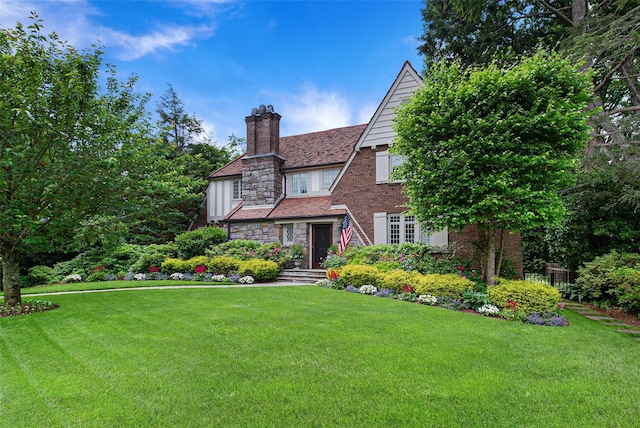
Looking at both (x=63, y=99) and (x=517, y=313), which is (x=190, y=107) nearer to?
(x=63, y=99)

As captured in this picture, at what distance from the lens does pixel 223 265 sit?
1366cm

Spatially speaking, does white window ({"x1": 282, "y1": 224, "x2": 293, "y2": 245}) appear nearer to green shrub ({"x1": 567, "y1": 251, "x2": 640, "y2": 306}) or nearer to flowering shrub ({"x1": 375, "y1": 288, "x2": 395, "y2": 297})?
flowering shrub ({"x1": 375, "y1": 288, "x2": 395, "y2": 297})

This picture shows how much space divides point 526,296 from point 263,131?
48.7ft

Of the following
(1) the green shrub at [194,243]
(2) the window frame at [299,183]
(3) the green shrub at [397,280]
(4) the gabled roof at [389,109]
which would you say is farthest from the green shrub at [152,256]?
(3) the green shrub at [397,280]

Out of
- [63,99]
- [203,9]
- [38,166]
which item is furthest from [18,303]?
[203,9]

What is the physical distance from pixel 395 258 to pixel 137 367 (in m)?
9.05

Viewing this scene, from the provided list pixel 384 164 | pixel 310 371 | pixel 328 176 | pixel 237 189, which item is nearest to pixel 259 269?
pixel 328 176

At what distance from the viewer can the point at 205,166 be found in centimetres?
2475

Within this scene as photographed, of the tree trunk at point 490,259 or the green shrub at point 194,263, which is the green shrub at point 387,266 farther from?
the green shrub at point 194,263

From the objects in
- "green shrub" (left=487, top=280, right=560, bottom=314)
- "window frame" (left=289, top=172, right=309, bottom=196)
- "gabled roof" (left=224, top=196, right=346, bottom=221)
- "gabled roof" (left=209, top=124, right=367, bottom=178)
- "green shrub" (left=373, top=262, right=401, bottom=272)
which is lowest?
"green shrub" (left=487, top=280, right=560, bottom=314)

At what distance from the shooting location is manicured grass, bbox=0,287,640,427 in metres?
2.87

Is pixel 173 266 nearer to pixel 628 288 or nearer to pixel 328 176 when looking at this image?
pixel 328 176

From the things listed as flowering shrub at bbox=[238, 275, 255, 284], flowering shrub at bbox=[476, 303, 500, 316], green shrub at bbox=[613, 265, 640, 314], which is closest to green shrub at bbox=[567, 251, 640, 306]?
green shrub at bbox=[613, 265, 640, 314]

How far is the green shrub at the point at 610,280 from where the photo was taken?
7.61 m
